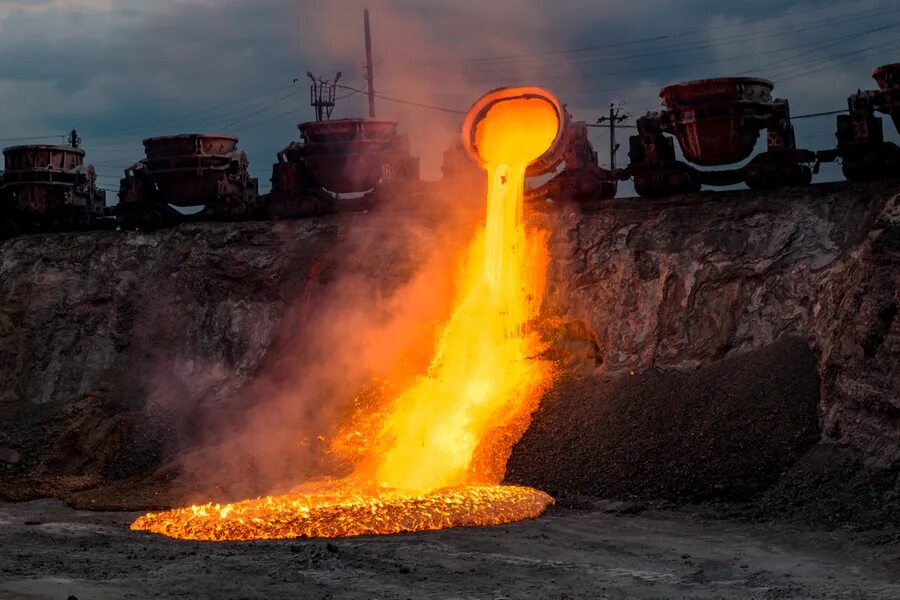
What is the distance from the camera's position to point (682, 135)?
703 inches

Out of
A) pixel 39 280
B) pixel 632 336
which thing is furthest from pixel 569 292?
pixel 39 280

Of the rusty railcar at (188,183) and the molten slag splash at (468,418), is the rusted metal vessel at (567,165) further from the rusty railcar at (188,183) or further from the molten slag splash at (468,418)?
the rusty railcar at (188,183)

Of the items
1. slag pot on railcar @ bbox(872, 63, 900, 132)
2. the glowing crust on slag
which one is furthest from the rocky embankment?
the glowing crust on slag

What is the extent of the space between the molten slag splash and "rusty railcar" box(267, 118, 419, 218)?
196 cm

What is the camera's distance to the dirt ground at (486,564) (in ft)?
33.9

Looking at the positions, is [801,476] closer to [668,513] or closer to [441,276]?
[668,513]

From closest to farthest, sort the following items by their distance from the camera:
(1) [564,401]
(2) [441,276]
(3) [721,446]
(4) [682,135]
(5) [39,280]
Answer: (3) [721,446] < (1) [564,401] < (4) [682,135] < (2) [441,276] < (5) [39,280]

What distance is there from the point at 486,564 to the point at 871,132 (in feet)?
28.7

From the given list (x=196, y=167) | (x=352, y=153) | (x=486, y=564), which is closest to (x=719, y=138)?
(x=352, y=153)

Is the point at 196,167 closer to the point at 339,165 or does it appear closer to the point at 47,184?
the point at 339,165

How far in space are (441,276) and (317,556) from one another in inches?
317

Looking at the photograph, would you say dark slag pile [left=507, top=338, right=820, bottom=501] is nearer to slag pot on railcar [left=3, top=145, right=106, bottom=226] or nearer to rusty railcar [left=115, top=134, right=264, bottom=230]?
rusty railcar [left=115, top=134, right=264, bottom=230]

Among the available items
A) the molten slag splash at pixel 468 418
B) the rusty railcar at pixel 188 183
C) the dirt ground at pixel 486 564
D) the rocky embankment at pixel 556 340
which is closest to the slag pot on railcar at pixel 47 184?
the rocky embankment at pixel 556 340

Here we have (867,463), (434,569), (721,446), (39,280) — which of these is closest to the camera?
(434,569)
